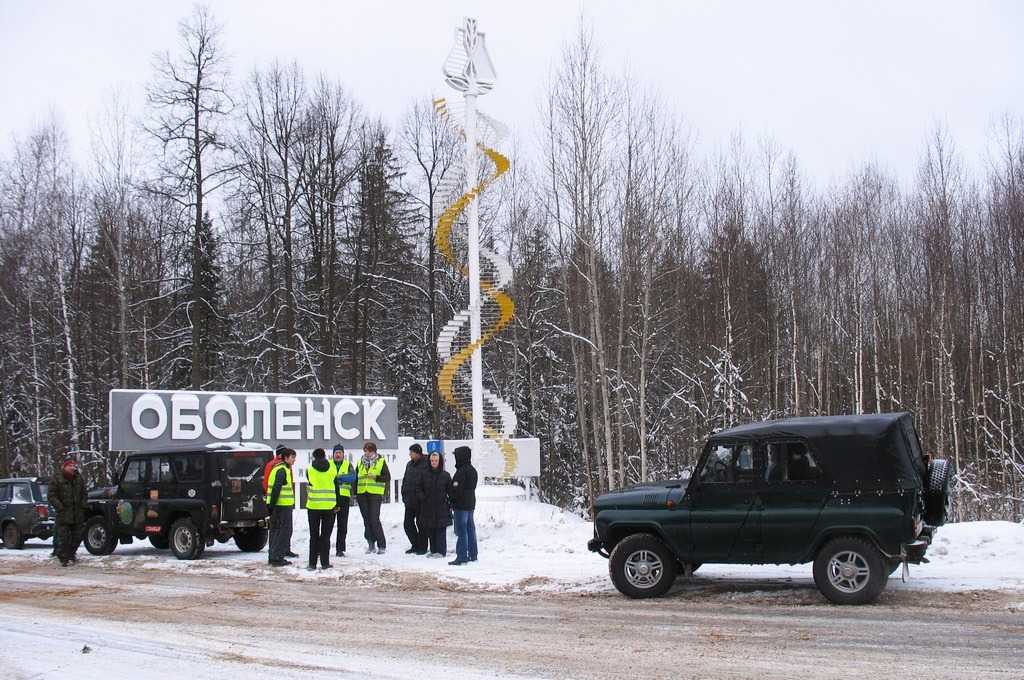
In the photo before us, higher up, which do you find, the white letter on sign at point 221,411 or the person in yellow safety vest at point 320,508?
the white letter on sign at point 221,411

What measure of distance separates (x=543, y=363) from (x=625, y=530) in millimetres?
31290

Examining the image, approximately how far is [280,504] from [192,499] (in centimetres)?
218

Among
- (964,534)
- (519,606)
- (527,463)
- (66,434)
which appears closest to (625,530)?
(519,606)

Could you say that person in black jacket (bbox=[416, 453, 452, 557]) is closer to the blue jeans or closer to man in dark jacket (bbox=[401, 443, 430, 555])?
man in dark jacket (bbox=[401, 443, 430, 555])

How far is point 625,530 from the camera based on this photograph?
37.6ft

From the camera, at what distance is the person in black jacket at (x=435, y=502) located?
15.6 metres

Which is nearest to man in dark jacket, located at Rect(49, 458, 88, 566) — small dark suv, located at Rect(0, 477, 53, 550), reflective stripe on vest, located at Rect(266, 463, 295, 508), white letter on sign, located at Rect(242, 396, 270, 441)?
small dark suv, located at Rect(0, 477, 53, 550)

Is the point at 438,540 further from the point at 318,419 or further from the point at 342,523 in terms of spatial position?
the point at 318,419

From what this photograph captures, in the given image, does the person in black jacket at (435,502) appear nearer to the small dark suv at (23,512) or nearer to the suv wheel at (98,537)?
the suv wheel at (98,537)

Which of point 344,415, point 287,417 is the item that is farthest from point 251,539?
point 344,415

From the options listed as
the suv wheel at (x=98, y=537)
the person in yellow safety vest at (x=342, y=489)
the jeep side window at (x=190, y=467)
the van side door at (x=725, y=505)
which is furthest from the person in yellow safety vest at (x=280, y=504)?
the van side door at (x=725, y=505)

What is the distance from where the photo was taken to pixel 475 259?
21.7 metres

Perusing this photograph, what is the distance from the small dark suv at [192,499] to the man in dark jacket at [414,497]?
8.70 feet

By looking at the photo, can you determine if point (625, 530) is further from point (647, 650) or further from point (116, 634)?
point (116, 634)
